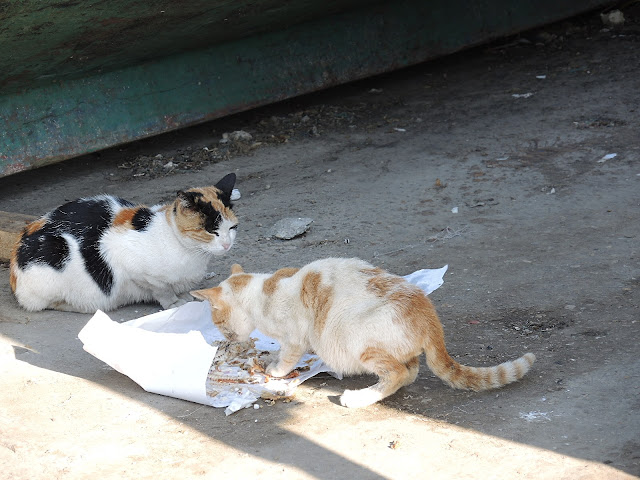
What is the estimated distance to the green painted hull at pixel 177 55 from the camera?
5641 millimetres

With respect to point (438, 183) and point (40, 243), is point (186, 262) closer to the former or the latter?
point (40, 243)

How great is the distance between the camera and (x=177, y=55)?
7.02 m

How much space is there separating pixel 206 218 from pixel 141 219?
1.51ft

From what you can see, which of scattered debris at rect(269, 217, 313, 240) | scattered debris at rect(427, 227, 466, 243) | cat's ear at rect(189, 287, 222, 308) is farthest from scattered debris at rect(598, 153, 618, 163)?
cat's ear at rect(189, 287, 222, 308)

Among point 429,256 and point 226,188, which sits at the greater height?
point 226,188

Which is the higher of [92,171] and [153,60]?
[153,60]

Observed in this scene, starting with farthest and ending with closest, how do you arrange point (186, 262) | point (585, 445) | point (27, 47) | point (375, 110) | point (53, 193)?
1. point (375, 110)
2. point (53, 193)
3. point (27, 47)
4. point (186, 262)
5. point (585, 445)

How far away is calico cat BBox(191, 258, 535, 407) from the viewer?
129 inches

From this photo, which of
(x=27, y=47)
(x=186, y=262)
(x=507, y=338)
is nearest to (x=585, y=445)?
(x=507, y=338)

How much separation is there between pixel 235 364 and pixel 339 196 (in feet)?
7.98

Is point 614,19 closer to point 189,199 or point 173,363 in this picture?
point 189,199

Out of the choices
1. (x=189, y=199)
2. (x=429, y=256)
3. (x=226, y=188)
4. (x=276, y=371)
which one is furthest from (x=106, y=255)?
(x=429, y=256)

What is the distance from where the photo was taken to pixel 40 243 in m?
4.36

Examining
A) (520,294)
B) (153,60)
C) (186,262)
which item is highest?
(153,60)
